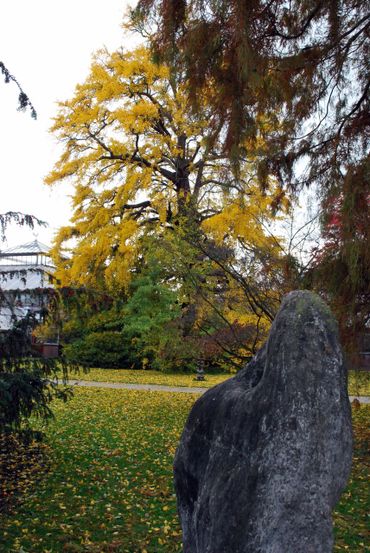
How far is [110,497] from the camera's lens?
595 cm

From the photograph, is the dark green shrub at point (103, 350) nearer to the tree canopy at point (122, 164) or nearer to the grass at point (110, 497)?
the tree canopy at point (122, 164)

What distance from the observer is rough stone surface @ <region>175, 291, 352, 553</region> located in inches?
100

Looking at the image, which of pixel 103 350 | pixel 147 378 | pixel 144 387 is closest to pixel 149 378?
pixel 147 378

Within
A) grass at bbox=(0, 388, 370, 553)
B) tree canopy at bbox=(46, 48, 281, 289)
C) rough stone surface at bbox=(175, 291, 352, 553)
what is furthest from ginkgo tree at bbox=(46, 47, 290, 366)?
rough stone surface at bbox=(175, 291, 352, 553)

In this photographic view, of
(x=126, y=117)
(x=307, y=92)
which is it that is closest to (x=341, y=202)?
(x=307, y=92)

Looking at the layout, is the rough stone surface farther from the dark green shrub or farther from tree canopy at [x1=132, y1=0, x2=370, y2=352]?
the dark green shrub

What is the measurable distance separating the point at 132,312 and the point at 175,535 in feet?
57.3

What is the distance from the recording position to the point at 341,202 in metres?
5.95

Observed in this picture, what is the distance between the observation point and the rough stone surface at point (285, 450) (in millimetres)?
2541

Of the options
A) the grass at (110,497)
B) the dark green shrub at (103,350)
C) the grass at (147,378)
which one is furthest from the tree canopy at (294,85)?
the dark green shrub at (103,350)

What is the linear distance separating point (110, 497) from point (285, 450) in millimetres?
3858

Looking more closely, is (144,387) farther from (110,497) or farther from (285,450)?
(285,450)

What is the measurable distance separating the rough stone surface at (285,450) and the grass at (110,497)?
82.2 inches

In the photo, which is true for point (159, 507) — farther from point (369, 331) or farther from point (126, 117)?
point (126, 117)
